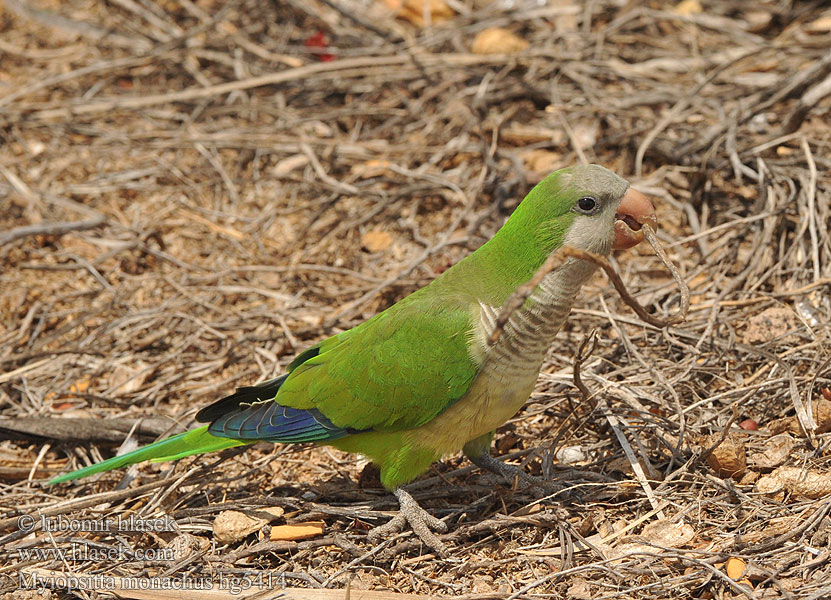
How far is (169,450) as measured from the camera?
3.61 m

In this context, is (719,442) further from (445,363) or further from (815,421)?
(445,363)

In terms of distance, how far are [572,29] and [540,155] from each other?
1.57 metres

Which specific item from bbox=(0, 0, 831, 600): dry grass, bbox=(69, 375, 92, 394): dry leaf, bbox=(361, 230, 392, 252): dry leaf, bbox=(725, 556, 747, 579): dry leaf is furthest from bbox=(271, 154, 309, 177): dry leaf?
bbox=(725, 556, 747, 579): dry leaf

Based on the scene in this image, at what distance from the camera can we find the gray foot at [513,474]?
11.4 ft

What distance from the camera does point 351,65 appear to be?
6.39 meters

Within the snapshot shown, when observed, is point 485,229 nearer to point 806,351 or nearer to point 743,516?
point 806,351

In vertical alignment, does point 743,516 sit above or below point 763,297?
below

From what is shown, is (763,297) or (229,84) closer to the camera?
(763,297)

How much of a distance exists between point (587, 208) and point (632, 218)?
201 mm

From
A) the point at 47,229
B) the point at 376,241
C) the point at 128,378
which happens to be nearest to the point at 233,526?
the point at 128,378

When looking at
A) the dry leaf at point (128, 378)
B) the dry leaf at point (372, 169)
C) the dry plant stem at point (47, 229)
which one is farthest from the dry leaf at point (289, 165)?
the dry leaf at point (128, 378)

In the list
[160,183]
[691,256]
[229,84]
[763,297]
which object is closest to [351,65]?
[229,84]

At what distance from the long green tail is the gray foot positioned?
108 cm

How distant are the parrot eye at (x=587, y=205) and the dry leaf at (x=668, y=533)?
1246mm
